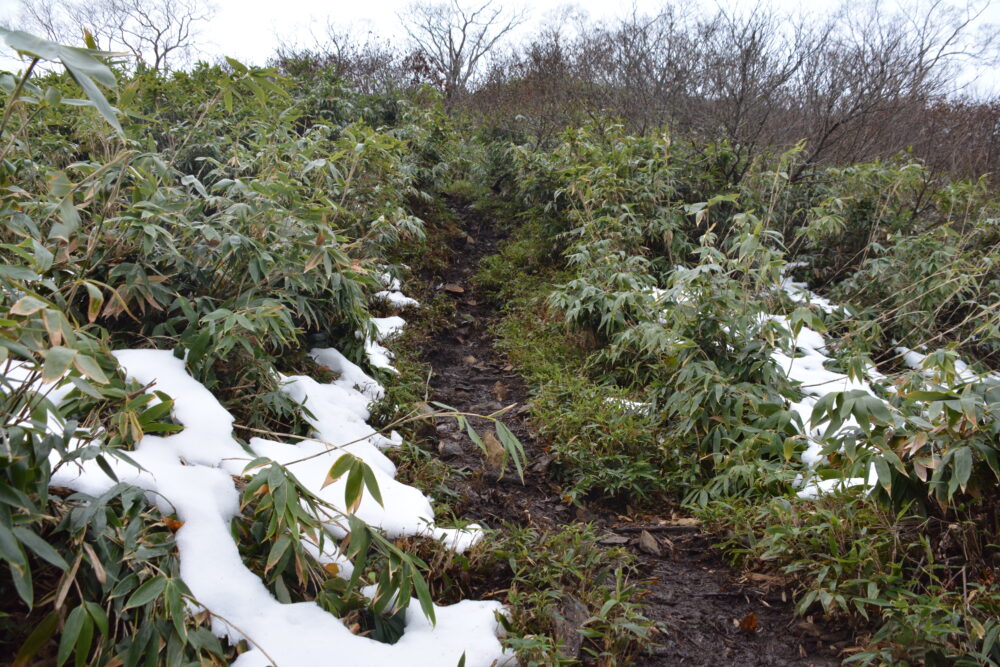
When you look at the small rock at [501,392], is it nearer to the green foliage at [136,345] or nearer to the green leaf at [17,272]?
the green foliage at [136,345]

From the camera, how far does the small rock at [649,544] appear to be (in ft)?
8.72

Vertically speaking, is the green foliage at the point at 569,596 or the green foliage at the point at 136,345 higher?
the green foliage at the point at 136,345

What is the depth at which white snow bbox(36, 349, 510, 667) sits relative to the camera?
1675 mm

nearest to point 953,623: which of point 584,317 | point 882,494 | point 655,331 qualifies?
point 882,494

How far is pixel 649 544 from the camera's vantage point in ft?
8.82

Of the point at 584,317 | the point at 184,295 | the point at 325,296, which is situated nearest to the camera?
the point at 184,295

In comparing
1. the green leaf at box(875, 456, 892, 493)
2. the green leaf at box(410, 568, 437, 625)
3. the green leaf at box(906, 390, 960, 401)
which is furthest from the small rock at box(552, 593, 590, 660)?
the green leaf at box(906, 390, 960, 401)

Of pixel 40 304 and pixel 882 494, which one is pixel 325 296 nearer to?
pixel 40 304

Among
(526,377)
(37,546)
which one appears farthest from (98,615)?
(526,377)

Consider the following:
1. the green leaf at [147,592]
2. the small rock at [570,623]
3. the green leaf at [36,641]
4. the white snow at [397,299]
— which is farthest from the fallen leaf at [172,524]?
the white snow at [397,299]

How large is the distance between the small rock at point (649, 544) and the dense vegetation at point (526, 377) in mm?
210

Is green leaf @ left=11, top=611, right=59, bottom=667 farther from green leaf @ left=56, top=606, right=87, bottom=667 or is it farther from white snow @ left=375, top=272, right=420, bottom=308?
white snow @ left=375, top=272, right=420, bottom=308

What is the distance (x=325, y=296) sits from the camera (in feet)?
11.4

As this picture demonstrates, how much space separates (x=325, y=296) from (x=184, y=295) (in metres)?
0.80
